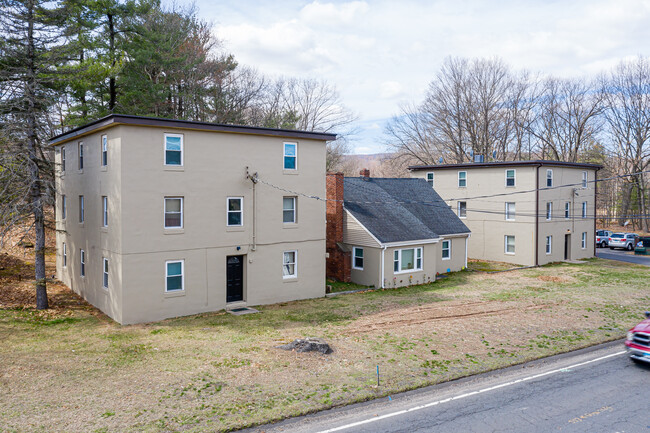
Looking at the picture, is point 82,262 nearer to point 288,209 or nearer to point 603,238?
point 288,209

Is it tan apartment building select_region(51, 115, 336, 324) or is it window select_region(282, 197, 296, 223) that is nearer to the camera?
tan apartment building select_region(51, 115, 336, 324)

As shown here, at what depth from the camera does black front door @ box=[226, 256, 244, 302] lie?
814 inches

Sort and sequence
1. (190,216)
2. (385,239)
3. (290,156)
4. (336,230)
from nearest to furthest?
1. (190,216)
2. (290,156)
3. (385,239)
4. (336,230)

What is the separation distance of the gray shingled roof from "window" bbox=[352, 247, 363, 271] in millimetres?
1649

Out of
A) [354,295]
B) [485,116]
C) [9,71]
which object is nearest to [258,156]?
[354,295]

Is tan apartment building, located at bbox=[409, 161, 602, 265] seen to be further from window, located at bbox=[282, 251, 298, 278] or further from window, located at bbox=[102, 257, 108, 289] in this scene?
window, located at bbox=[102, 257, 108, 289]

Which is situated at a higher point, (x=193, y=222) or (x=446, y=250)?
(x=193, y=222)

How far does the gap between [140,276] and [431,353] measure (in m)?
11.2

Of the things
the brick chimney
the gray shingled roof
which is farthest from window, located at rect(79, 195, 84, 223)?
the gray shingled roof

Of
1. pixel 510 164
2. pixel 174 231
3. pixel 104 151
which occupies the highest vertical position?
pixel 510 164

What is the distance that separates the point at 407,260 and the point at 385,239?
2.35m

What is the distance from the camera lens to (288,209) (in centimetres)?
2225

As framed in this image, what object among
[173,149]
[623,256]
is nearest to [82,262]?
[173,149]

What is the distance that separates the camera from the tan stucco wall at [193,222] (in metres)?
18.0
